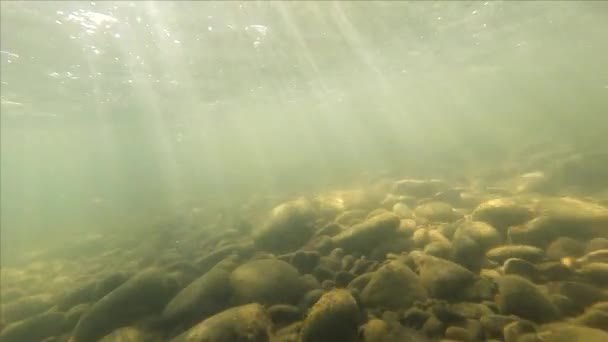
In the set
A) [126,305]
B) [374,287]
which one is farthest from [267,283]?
[126,305]

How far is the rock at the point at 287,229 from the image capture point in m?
10.6

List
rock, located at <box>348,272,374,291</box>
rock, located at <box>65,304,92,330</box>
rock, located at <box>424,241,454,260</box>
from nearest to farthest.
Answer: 1. rock, located at <box>348,272,374,291</box>
2. rock, located at <box>424,241,454,260</box>
3. rock, located at <box>65,304,92,330</box>

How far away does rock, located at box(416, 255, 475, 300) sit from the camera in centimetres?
657

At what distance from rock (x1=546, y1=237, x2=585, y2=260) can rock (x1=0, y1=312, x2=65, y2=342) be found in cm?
1146

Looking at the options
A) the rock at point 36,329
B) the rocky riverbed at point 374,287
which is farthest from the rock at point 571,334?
the rock at point 36,329

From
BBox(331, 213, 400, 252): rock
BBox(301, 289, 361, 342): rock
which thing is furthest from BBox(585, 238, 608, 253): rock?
BBox(301, 289, 361, 342): rock

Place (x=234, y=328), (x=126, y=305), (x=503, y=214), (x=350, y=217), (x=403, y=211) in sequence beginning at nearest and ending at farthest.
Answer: (x=234, y=328)
(x=126, y=305)
(x=503, y=214)
(x=350, y=217)
(x=403, y=211)

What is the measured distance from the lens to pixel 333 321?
6.01 m

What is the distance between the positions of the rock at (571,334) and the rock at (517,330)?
0.13 m

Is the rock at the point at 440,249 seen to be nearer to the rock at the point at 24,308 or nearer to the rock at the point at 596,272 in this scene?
the rock at the point at 596,272

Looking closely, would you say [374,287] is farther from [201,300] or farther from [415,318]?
[201,300]

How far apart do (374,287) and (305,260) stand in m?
2.25

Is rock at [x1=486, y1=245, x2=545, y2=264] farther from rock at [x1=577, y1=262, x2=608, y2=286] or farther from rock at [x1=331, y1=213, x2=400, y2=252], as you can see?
rock at [x1=331, y1=213, x2=400, y2=252]

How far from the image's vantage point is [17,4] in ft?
37.2
